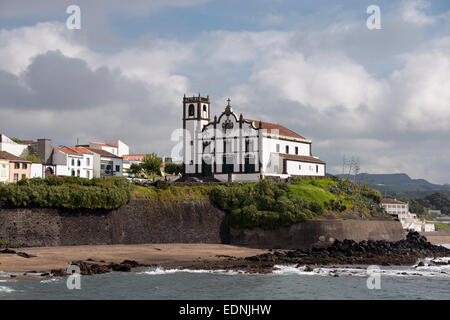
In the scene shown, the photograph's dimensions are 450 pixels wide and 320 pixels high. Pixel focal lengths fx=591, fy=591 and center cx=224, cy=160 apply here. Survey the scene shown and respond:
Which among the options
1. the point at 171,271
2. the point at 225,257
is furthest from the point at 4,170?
the point at 171,271

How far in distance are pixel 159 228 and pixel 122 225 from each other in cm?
357

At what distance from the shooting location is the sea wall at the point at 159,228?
157 ft

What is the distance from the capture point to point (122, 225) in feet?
171

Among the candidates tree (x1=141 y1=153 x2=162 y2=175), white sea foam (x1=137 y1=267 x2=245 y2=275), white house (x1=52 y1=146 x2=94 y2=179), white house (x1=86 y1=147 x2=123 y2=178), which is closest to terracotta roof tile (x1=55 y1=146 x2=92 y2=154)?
white house (x1=52 y1=146 x2=94 y2=179)

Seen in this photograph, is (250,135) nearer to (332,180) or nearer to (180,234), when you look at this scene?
(332,180)

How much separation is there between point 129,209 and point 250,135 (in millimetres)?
23060

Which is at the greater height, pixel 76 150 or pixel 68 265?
pixel 76 150

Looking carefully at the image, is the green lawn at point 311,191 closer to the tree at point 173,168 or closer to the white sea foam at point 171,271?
the white sea foam at point 171,271

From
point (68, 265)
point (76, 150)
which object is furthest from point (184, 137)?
point (68, 265)

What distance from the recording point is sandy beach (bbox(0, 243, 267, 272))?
39.9 metres

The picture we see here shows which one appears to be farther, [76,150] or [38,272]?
[76,150]

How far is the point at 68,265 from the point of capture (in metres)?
40.2

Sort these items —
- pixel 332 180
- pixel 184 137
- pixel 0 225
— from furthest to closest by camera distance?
pixel 184 137, pixel 332 180, pixel 0 225

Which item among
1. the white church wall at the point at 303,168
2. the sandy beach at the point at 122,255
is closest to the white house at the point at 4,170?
the sandy beach at the point at 122,255
